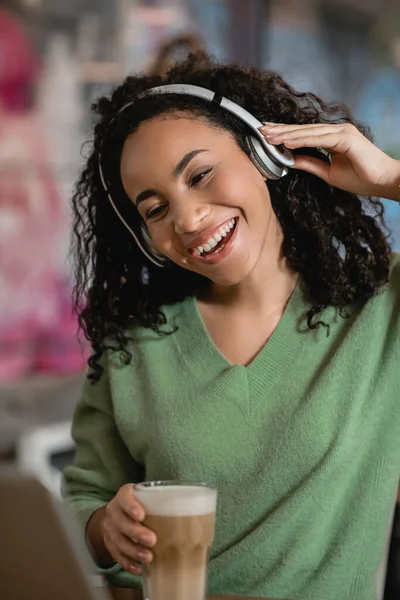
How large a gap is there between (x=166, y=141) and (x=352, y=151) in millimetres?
276

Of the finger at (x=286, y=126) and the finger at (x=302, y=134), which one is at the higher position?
the finger at (x=286, y=126)

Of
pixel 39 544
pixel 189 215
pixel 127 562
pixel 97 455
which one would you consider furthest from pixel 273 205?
pixel 39 544

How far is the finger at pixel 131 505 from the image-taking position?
3.24 ft

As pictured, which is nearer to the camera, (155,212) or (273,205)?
(155,212)

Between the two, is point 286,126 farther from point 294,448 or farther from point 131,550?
point 131,550

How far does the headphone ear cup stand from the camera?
1363mm

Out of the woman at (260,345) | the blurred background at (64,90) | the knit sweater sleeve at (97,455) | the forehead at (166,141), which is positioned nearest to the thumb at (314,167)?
the woman at (260,345)

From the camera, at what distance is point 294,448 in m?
1.33

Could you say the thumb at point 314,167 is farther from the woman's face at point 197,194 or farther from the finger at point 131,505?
the finger at point 131,505

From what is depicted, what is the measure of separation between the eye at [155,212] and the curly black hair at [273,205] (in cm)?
12

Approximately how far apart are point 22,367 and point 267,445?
8.15 ft

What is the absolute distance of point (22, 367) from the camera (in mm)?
3699

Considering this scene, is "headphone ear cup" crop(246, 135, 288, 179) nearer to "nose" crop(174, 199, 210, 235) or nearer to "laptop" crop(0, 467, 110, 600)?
"nose" crop(174, 199, 210, 235)

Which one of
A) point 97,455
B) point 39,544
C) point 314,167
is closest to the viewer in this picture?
point 39,544
